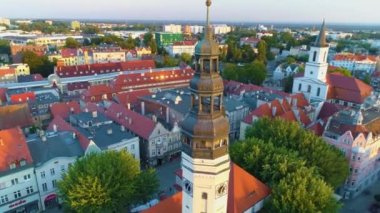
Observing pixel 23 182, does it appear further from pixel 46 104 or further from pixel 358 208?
pixel 358 208

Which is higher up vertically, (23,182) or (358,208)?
(23,182)

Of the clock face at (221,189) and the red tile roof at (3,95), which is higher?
the clock face at (221,189)

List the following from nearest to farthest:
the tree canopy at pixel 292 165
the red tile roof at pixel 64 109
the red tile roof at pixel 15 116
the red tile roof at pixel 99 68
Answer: the tree canopy at pixel 292 165
the red tile roof at pixel 15 116
the red tile roof at pixel 64 109
the red tile roof at pixel 99 68

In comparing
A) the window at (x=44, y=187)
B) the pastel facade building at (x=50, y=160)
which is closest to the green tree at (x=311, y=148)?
the pastel facade building at (x=50, y=160)

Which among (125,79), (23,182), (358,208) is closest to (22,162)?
(23,182)

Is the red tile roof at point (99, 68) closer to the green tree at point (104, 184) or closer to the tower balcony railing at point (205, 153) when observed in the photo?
the green tree at point (104, 184)

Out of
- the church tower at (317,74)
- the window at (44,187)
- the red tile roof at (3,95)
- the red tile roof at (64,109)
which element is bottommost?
the window at (44,187)

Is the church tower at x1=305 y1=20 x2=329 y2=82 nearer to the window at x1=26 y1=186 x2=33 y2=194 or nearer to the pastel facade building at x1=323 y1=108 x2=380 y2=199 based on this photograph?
the pastel facade building at x1=323 y1=108 x2=380 y2=199
